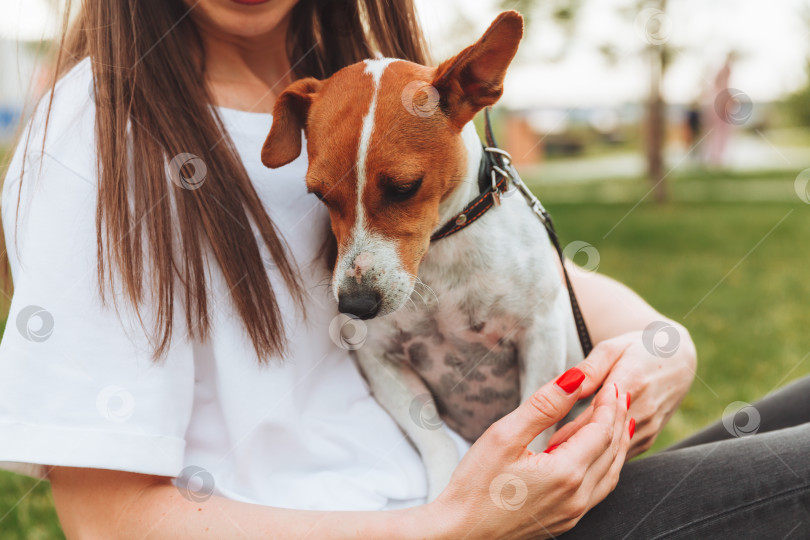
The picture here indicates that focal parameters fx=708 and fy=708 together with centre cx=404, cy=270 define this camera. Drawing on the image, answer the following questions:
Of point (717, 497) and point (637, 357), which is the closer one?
point (717, 497)

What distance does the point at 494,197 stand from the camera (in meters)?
1.75

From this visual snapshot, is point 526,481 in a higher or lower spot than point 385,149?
lower

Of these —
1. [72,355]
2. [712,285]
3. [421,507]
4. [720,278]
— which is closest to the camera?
[72,355]

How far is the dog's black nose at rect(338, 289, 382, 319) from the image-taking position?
152cm

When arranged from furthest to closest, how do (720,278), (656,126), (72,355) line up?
(656,126), (720,278), (72,355)

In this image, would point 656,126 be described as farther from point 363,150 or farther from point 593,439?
point 593,439

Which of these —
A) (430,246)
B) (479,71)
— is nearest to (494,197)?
(430,246)

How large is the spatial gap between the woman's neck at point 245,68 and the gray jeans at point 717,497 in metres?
1.25

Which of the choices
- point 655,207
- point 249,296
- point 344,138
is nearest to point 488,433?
point 249,296

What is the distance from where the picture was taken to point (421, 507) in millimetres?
1379

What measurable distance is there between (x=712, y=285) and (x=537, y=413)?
4.56 metres

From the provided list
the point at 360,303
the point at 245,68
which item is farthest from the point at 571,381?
the point at 245,68

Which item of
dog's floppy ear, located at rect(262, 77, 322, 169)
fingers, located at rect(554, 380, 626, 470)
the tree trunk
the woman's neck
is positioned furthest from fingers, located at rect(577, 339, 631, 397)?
the tree trunk

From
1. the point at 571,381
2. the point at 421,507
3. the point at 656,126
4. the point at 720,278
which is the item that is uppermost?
the point at 571,381
